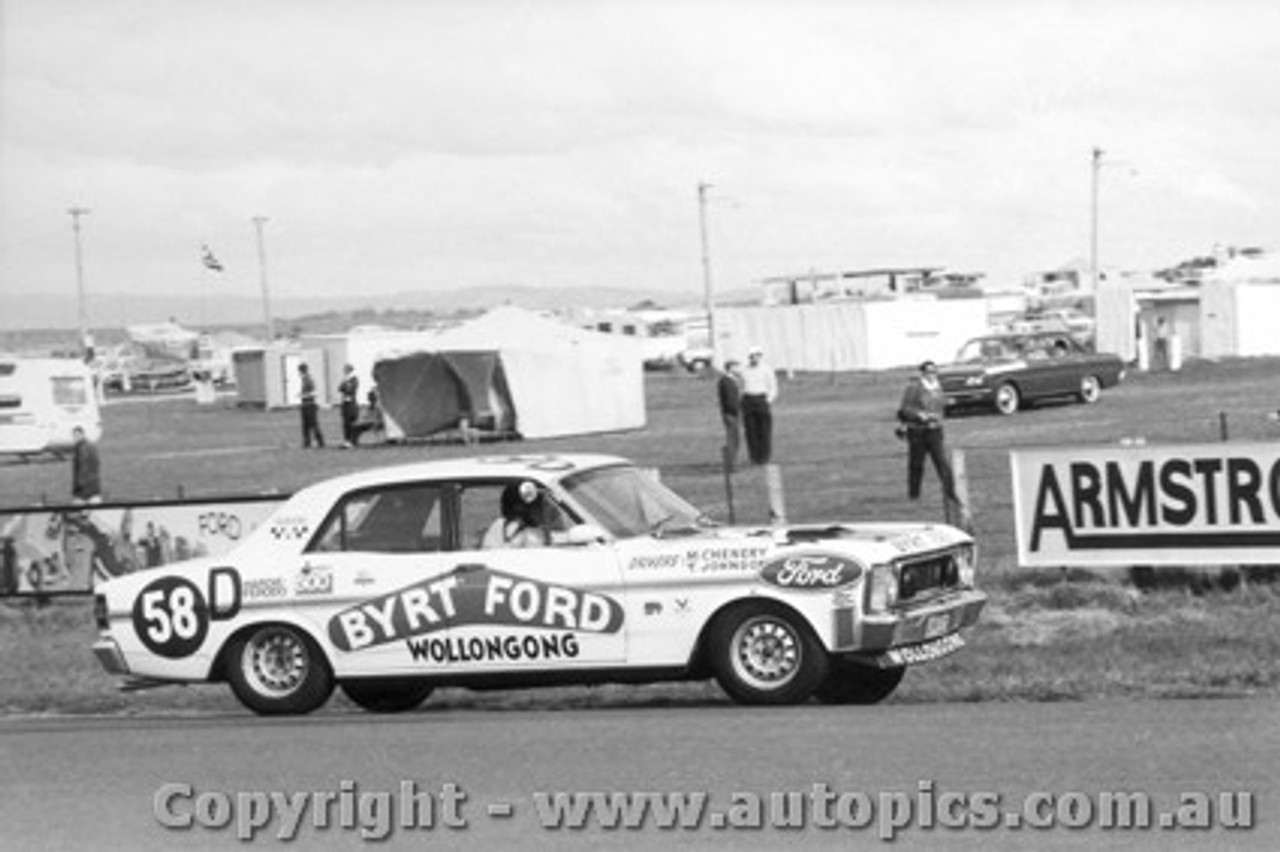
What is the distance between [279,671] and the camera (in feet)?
42.8

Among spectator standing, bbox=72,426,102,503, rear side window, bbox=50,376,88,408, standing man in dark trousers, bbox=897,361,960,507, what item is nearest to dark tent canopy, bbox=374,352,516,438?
rear side window, bbox=50,376,88,408

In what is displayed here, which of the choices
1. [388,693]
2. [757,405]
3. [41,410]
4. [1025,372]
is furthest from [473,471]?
[41,410]

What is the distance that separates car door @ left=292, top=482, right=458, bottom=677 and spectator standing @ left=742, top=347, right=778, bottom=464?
15231 millimetres

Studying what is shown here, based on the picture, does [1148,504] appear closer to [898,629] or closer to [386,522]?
[898,629]

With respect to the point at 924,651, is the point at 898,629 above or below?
above

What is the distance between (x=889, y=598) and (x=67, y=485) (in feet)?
96.9

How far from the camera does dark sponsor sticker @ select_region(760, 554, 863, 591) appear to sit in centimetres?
1176

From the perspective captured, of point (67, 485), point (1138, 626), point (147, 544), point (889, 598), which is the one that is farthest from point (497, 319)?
point (889, 598)

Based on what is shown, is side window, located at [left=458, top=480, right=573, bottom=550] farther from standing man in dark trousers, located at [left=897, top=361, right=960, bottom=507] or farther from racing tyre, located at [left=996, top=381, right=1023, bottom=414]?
racing tyre, located at [left=996, top=381, right=1023, bottom=414]

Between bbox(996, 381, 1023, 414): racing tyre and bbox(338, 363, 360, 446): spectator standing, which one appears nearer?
bbox(996, 381, 1023, 414): racing tyre

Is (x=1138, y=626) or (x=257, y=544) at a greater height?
(x=257, y=544)

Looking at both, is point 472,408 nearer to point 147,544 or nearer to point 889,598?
point 147,544

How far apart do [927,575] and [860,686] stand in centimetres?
75

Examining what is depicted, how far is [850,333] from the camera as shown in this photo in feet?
208
